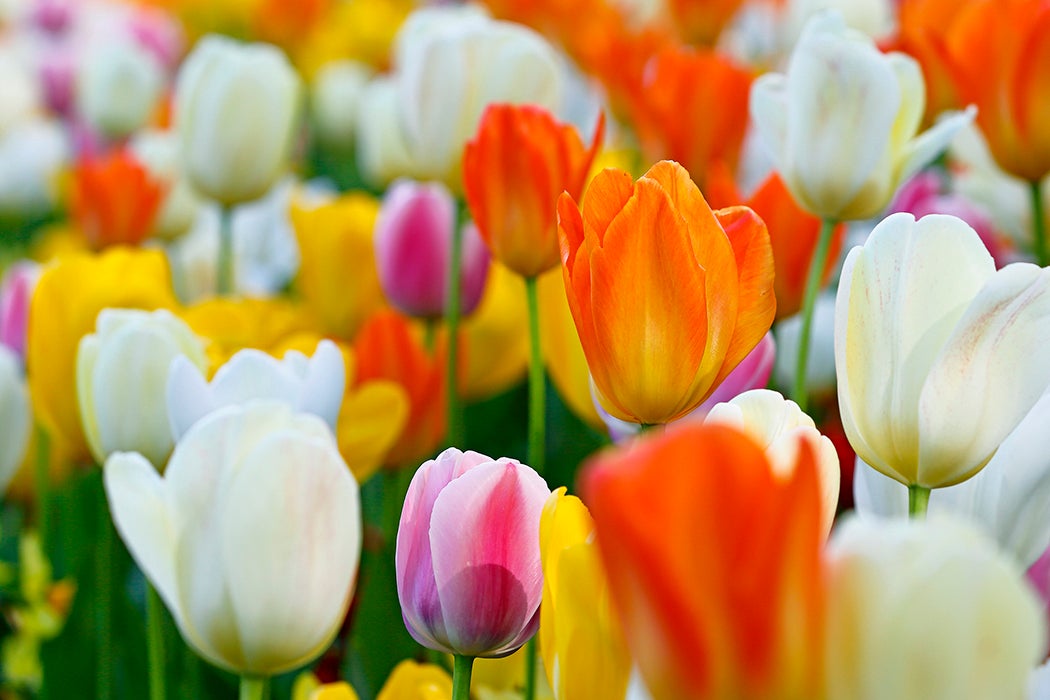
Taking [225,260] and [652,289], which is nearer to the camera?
[652,289]

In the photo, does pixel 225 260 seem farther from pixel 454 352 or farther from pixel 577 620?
pixel 577 620

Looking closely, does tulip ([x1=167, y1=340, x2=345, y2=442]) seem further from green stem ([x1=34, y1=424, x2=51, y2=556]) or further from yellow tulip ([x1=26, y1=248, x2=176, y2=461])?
green stem ([x1=34, y1=424, x2=51, y2=556])

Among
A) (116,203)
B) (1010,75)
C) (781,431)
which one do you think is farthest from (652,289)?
(116,203)

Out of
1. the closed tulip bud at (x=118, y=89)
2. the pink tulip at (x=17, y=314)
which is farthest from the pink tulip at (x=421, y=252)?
the closed tulip bud at (x=118, y=89)

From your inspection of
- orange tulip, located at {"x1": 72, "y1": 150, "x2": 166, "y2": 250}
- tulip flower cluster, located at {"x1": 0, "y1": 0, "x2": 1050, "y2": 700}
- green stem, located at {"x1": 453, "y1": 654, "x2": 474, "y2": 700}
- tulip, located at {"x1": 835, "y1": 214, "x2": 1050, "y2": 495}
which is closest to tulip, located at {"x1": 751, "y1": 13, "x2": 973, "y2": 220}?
tulip flower cluster, located at {"x1": 0, "y1": 0, "x2": 1050, "y2": 700}

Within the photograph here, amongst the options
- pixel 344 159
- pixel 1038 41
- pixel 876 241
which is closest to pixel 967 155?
pixel 1038 41

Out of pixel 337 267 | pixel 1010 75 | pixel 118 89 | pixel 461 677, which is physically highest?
pixel 1010 75

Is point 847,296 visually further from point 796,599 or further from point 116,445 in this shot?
point 116,445

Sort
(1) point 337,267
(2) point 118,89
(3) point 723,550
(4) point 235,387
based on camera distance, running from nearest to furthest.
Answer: (3) point 723,550 → (4) point 235,387 → (1) point 337,267 → (2) point 118,89
